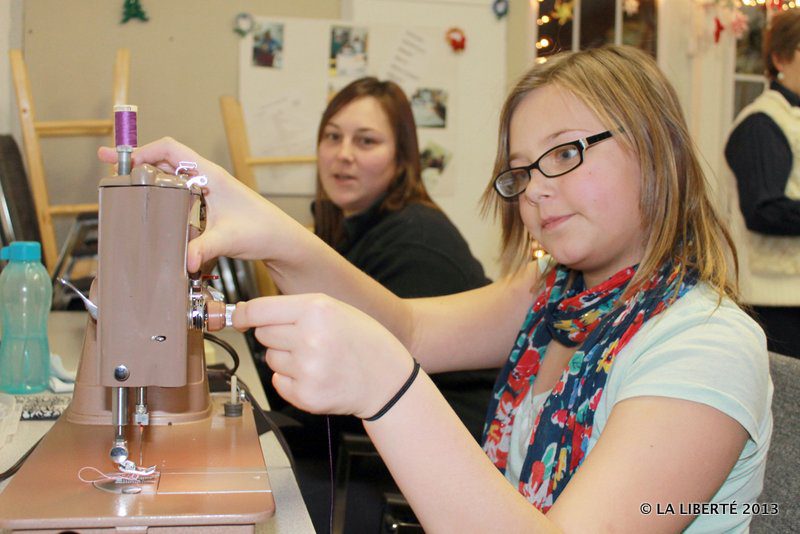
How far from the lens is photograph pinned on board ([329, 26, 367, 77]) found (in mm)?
3299

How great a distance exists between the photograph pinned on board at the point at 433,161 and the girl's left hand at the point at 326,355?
2728 mm

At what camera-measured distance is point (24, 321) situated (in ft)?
5.11

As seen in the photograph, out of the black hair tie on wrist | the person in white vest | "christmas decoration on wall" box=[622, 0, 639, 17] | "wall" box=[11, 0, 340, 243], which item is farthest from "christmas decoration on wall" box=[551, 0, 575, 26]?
the black hair tie on wrist

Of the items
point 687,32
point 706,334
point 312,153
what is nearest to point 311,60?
point 312,153

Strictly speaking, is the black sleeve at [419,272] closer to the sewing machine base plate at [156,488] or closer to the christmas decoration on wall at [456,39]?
the sewing machine base plate at [156,488]

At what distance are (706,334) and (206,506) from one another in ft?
1.87

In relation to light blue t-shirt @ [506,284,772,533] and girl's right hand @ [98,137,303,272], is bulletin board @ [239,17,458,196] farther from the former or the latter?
light blue t-shirt @ [506,284,772,533]

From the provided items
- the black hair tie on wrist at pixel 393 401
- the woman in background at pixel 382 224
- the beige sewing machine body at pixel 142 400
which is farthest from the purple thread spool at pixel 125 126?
the woman in background at pixel 382 224

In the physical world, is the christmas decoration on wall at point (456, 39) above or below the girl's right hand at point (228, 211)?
above

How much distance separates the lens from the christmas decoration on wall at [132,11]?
3.07 metres

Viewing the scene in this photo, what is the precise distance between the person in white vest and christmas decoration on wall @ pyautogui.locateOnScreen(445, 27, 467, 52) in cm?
133

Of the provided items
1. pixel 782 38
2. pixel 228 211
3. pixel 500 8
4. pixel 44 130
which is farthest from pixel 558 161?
pixel 500 8

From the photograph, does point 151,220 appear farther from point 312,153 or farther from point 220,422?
point 312,153

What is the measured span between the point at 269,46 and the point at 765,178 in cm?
187
